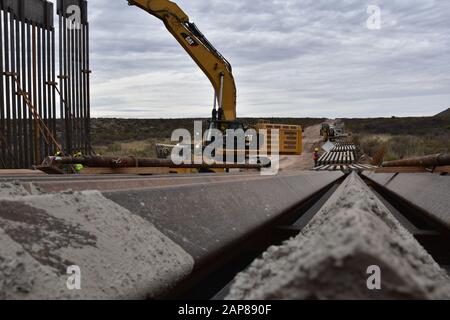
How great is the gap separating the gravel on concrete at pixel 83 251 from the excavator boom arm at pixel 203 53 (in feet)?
42.2

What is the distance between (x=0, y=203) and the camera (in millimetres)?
1059

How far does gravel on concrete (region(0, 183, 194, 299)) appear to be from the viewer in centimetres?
81

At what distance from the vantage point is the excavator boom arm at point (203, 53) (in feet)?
45.6

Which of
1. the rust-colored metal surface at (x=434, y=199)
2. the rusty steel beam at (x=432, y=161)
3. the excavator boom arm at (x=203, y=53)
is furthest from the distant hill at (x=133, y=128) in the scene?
the rust-colored metal surface at (x=434, y=199)

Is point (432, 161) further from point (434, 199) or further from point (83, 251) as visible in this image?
point (83, 251)

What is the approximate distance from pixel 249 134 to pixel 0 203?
43.9ft

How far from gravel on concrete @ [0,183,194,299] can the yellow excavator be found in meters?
12.7

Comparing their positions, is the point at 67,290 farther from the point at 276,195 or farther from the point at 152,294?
the point at 276,195

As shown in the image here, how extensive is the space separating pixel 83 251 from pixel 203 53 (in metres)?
13.7

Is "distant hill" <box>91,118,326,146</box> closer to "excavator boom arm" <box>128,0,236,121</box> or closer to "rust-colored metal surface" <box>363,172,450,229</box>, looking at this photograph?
"excavator boom arm" <box>128,0,236,121</box>

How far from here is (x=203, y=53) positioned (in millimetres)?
14234

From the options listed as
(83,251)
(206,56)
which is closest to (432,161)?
(83,251)

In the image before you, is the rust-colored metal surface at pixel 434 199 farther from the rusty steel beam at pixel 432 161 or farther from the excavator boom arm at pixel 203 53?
the excavator boom arm at pixel 203 53

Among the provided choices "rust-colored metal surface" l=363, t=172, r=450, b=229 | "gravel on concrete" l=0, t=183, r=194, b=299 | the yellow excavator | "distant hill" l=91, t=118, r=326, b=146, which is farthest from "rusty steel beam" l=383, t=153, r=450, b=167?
"distant hill" l=91, t=118, r=326, b=146
